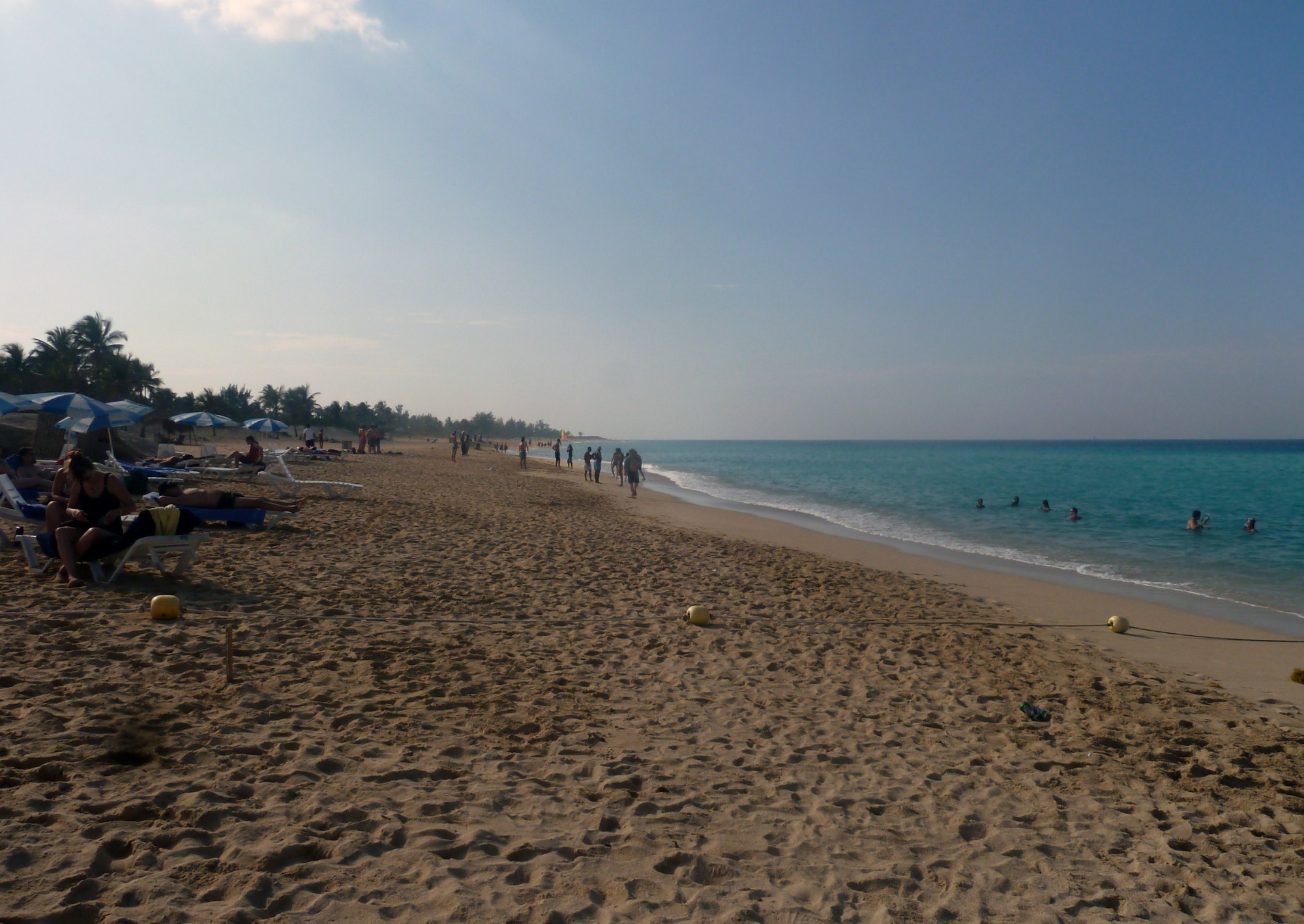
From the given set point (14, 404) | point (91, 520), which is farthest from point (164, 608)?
point (14, 404)

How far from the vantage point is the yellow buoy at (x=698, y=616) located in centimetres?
693

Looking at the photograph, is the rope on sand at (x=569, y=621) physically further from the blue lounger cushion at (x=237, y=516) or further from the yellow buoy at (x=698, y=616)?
the blue lounger cushion at (x=237, y=516)

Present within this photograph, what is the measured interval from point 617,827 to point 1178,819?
9.68 ft

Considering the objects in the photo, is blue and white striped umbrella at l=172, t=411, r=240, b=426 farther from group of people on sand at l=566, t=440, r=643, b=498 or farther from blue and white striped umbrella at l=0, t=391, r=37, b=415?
group of people on sand at l=566, t=440, r=643, b=498

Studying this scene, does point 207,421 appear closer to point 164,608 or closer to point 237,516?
point 237,516

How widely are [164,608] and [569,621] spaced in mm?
3234

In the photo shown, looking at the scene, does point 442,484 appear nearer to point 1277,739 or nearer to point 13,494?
point 13,494

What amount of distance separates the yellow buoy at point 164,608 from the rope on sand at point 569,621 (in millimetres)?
191

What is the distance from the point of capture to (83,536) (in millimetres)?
6465

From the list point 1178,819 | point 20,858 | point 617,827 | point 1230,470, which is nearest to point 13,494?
point 20,858

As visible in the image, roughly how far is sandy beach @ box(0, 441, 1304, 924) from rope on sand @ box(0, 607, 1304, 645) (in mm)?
54

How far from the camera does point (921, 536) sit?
1647 cm

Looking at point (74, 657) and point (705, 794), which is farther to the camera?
point (74, 657)

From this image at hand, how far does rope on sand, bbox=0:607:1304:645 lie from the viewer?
220 inches
